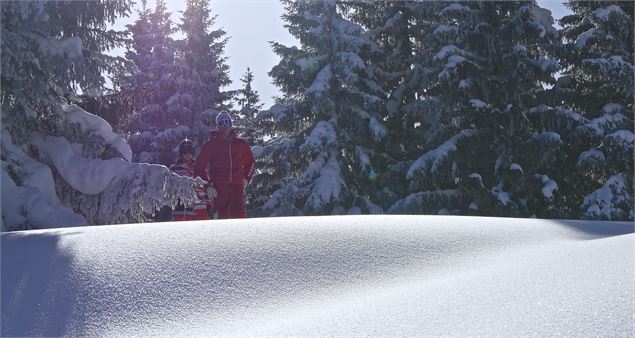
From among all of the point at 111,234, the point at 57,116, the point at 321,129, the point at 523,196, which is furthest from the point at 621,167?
the point at 111,234

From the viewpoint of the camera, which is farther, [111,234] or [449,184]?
[449,184]

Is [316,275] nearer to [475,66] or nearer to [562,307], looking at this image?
[562,307]

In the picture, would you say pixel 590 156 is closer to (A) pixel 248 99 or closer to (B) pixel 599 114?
(B) pixel 599 114

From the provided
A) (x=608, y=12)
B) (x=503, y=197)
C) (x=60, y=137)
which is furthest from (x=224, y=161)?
(x=608, y=12)

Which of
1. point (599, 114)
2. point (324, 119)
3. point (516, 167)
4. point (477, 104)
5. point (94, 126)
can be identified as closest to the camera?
point (94, 126)

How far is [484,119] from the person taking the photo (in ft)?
47.4

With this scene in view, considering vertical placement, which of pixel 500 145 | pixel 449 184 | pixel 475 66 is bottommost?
pixel 449 184

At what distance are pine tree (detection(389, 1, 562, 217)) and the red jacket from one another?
7342mm

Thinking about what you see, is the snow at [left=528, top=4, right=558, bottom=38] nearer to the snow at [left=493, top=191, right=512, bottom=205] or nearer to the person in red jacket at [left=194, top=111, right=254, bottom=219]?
the snow at [left=493, top=191, right=512, bottom=205]

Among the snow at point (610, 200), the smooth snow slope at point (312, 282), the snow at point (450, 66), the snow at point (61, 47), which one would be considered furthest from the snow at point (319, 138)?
the smooth snow slope at point (312, 282)

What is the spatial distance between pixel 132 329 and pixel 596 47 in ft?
50.0

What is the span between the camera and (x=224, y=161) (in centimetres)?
730

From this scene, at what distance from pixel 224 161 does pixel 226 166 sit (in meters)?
0.07

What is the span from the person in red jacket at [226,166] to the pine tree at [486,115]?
739 cm
